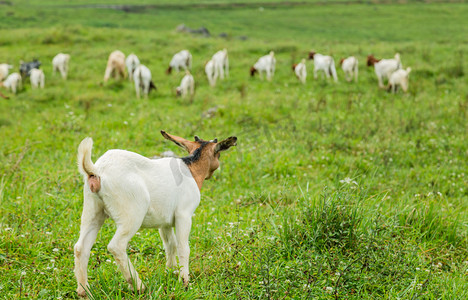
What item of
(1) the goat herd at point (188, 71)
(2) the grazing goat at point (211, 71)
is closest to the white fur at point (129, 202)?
(1) the goat herd at point (188, 71)

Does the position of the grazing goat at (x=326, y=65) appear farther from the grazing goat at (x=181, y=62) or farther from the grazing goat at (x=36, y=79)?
the grazing goat at (x=36, y=79)

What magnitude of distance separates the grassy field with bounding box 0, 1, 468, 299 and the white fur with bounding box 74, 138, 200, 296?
29cm

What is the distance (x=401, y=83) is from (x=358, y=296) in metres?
11.7

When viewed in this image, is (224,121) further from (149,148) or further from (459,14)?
(459,14)

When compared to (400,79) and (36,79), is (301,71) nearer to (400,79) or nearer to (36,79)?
(400,79)

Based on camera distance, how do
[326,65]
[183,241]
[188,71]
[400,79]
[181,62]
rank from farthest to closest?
[181,62], [326,65], [188,71], [400,79], [183,241]

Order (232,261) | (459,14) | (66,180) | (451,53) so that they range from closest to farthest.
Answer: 1. (232,261)
2. (66,180)
3. (451,53)
4. (459,14)

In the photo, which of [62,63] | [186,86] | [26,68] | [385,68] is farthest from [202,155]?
[26,68]

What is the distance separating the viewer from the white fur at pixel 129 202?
10.2ft

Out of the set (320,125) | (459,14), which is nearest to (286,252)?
(320,125)

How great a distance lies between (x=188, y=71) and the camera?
587 inches

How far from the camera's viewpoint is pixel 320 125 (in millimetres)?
9922

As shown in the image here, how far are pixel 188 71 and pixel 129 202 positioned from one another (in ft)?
40.1

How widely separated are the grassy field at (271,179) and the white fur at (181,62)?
451mm
